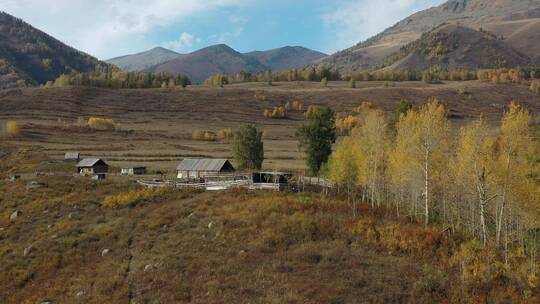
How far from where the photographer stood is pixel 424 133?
1634 inches

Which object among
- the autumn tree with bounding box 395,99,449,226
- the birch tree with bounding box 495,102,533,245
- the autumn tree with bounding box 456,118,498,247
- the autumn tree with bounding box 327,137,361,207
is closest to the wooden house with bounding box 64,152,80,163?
the autumn tree with bounding box 327,137,361,207

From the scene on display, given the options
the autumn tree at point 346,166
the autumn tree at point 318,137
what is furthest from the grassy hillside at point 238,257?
the autumn tree at point 318,137

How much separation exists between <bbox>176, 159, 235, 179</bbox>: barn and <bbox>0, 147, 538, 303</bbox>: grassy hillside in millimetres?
21992

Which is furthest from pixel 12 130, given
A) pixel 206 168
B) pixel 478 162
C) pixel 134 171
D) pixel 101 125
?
pixel 478 162

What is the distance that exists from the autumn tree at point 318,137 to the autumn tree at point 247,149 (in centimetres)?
1122

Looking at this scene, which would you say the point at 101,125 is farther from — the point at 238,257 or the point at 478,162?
the point at 478,162

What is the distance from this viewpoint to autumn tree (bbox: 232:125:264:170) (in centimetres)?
7781

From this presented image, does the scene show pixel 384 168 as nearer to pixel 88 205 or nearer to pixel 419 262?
pixel 419 262

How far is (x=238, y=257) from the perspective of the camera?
31.6 meters

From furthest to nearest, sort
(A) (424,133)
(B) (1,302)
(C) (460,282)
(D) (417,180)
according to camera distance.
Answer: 1. (D) (417,180)
2. (A) (424,133)
3. (B) (1,302)
4. (C) (460,282)

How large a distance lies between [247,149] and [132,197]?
101ft

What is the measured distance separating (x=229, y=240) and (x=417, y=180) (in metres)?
20.8

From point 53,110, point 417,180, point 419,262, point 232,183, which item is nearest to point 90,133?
point 53,110

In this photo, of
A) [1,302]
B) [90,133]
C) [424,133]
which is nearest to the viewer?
[1,302]
